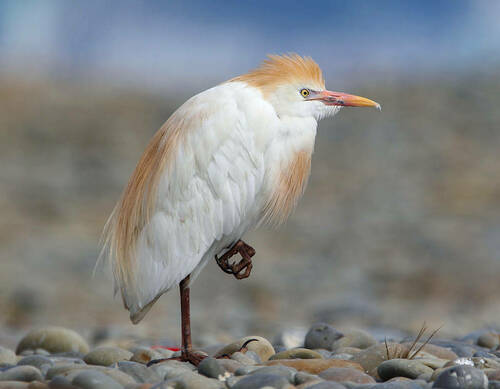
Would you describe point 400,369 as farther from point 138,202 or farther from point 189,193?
point 138,202

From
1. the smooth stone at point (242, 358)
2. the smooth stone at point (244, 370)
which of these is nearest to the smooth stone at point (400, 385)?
the smooth stone at point (244, 370)

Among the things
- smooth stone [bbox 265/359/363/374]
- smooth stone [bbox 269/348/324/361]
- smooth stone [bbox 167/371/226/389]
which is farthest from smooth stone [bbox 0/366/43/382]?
smooth stone [bbox 269/348/324/361]

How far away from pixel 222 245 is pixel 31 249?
12.5 m

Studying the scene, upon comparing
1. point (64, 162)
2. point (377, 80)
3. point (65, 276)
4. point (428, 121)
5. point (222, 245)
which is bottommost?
point (65, 276)

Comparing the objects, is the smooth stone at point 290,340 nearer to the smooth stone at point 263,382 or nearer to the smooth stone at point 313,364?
the smooth stone at point 313,364

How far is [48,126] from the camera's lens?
80.0 ft

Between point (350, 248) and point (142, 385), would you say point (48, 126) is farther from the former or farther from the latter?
point (142, 385)

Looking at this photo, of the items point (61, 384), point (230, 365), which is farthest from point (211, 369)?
point (61, 384)

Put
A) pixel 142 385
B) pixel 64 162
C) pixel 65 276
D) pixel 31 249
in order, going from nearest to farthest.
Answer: pixel 142 385, pixel 65 276, pixel 31 249, pixel 64 162

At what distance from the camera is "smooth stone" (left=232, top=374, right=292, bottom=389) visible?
3275mm

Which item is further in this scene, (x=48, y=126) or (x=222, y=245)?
(x=48, y=126)

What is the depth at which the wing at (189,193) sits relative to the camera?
4.22 meters

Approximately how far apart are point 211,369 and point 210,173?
118 centimetres

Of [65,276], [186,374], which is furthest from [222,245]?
[65,276]
